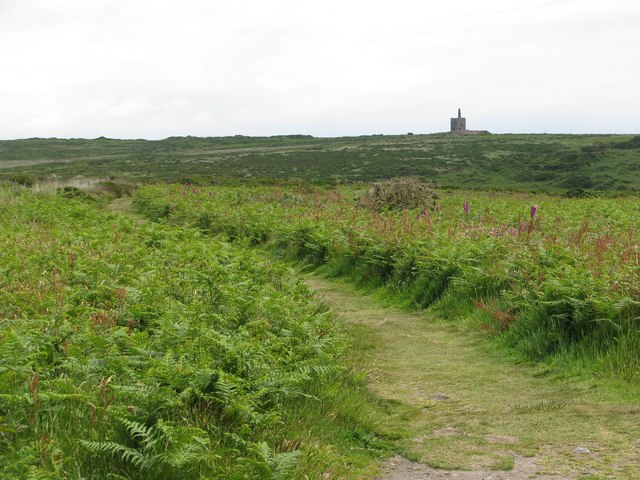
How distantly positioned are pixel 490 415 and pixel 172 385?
10.2 ft

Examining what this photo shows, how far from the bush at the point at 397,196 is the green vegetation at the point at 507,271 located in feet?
12.5

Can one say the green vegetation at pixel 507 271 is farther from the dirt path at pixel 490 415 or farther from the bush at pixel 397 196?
the bush at pixel 397 196

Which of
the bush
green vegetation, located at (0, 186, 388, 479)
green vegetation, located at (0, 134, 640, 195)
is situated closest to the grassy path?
green vegetation, located at (0, 186, 388, 479)

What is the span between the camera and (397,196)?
23.0 meters

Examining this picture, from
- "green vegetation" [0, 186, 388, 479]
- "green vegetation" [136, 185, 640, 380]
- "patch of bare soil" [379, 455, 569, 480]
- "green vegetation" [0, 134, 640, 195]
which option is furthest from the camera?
"green vegetation" [0, 134, 640, 195]

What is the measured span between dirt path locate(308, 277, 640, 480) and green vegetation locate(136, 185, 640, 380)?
0.50 meters

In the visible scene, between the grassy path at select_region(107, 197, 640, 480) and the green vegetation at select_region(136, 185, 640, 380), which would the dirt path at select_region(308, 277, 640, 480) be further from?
the green vegetation at select_region(136, 185, 640, 380)

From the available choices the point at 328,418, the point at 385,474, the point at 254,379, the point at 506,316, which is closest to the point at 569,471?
the point at 385,474

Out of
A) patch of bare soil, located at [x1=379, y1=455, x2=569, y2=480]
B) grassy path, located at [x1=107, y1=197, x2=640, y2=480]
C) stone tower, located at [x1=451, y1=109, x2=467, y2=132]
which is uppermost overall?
stone tower, located at [x1=451, y1=109, x2=467, y2=132]

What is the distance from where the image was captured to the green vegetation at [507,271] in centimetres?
745

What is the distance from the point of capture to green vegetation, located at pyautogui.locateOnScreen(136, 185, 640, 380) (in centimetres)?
745

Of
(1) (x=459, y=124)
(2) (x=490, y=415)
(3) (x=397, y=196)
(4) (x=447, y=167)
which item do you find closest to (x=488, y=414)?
(2) (x=490, y=415)

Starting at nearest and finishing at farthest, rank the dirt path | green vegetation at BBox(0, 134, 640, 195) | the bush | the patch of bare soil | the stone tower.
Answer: the patch of bare soil
the dirt path
the bush
green vegetation at BBox(0, 134, 640, 195)
the stone tower

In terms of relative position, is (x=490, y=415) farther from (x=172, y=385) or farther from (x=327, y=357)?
(x=172, y=385)
